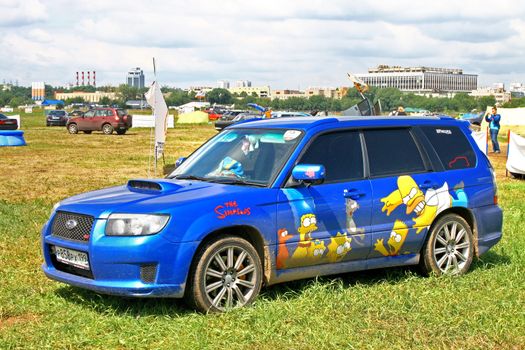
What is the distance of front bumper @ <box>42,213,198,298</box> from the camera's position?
5.97 metres

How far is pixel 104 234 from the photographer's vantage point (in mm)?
6078

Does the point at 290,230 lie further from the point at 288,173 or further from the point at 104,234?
the point at 104,234

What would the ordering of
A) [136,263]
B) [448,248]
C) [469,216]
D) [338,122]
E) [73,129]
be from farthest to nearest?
[73,129] → [469,216] → [448,248] → [338,122] → [136,263]

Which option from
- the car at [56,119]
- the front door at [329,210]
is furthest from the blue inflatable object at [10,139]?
the front door at [329,210]

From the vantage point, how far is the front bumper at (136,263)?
597 centimetres

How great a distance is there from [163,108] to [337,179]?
11797 millimetres

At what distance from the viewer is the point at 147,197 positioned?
21.0 ft

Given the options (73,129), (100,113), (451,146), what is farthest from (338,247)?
(73,129)

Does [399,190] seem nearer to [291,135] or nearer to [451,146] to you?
[451,146]

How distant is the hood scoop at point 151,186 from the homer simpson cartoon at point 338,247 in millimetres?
1393

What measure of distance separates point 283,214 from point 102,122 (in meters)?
40.7

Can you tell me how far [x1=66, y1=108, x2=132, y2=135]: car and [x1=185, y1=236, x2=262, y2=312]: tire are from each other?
4008 centimetres

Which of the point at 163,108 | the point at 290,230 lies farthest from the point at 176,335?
the point at 163,108

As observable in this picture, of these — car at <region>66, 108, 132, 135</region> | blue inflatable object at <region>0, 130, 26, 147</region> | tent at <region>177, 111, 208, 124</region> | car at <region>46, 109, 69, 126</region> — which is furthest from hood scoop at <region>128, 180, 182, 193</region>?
tent at <region>177, 111, 208, 124</region>
